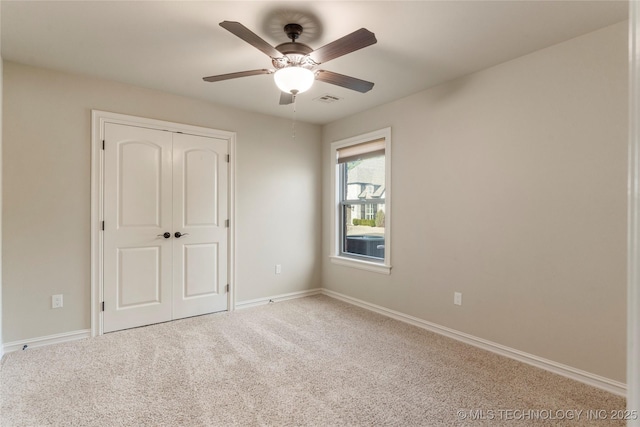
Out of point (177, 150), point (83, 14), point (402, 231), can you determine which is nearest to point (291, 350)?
point (402, 231)

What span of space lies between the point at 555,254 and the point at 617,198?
56cm

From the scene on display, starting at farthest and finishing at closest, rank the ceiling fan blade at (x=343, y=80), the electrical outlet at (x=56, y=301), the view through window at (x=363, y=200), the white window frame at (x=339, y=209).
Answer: the view through window at (x=363, y=200) < the white window frame at (x=339, y=209) < the electrical outlet at (x=56, y=301) < the ceiling fan blade at (x=343, y=80)

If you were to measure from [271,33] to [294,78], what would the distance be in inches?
18.3

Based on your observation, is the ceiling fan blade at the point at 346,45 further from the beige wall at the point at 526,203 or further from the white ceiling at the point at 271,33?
the beige wall at the point at 526,203

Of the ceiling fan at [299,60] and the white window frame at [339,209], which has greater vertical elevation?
the ceiling fan at [299,60]

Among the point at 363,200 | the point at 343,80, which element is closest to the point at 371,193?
the point at 363,200

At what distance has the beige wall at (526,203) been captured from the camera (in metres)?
2.29

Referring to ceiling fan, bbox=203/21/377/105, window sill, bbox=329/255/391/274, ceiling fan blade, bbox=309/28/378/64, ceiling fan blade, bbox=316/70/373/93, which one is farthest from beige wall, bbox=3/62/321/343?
window sill, bbox=329/255/391/274

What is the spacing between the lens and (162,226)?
11.7ft

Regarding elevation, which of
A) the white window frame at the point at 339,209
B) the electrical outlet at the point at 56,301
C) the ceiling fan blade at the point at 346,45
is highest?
the ceiling fan blade at the point at 346,45

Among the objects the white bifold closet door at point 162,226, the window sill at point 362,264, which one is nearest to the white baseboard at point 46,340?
the white bifold closet door at point 162,226

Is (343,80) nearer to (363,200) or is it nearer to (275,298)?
(363,200)

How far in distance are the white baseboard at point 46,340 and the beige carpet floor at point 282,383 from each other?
0.09m

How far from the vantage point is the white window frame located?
12.6ft
